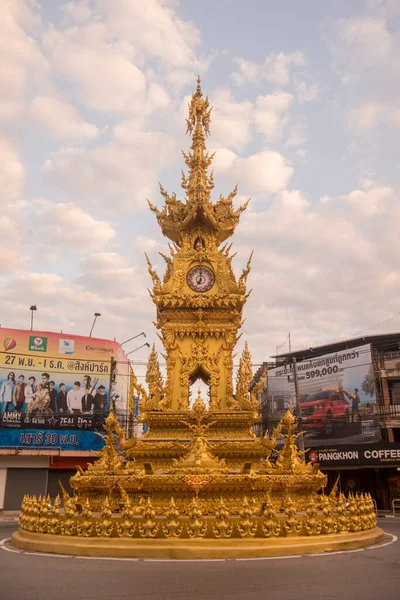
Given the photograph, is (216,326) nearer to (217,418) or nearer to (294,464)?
(217,418)

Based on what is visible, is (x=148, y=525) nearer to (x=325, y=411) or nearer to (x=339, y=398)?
(x=339, y=398)

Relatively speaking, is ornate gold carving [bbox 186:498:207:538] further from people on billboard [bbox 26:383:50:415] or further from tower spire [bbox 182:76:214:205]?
people on billboard [bbox 26:383:50:415]

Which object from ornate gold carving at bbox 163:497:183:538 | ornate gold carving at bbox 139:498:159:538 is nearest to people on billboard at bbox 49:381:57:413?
ornate gold carving at bbox 139:498:159:538

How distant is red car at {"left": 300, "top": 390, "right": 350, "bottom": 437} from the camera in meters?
47.6

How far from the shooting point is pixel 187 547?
11945 millimetres

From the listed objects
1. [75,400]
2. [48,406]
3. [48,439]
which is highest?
[75,400]

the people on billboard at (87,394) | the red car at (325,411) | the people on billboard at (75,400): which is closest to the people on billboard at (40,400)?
the people on billboard at (75,400)

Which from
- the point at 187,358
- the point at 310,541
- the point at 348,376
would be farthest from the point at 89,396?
the point at 310,541

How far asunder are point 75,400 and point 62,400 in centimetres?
123

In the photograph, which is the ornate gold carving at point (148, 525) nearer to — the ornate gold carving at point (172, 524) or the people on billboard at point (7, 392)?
the ornate gold carving at point (172, 524)

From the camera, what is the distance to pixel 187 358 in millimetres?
20156

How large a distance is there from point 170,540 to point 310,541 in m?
3.63

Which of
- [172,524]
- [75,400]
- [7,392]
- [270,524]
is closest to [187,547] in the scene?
[172,524]

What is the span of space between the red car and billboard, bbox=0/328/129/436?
63.9 feet
